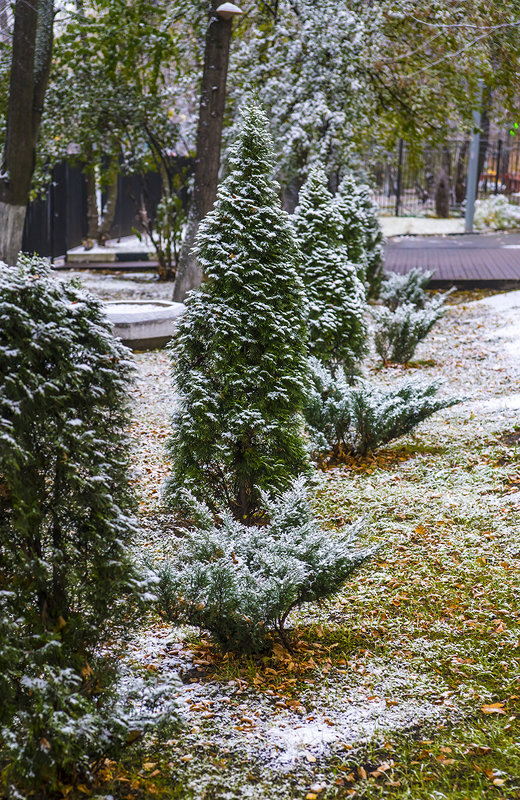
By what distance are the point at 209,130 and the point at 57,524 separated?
32.0 feet

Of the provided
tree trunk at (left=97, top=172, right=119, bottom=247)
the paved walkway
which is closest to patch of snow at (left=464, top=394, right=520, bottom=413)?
the paved walkway

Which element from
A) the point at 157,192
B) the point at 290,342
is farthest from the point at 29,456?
the point at 157,192

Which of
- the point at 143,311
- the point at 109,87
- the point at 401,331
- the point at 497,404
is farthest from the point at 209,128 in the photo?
the point at 497,404

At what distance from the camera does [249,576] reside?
334 cm

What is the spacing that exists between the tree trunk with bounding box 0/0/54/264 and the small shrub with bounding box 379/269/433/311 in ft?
19.0

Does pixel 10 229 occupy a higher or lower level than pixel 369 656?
higher

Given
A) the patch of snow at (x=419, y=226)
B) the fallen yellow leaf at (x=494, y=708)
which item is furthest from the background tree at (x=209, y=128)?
the patch of snow at (x=419, y=226)

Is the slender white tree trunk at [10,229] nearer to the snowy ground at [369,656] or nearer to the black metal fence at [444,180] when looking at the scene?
the snowy ground at [369,656]

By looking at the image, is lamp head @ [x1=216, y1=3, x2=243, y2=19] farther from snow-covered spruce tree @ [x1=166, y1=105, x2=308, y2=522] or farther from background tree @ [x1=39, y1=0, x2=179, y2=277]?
snow-covered spruce tree @ [x1=166, y1=105, x2=308, y2=522]

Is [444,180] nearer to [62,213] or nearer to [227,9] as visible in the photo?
[62,213]

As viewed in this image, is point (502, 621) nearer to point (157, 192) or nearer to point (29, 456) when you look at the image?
point (29, 456)

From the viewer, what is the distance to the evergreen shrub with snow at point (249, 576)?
10.7 feet

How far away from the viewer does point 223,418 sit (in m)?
4.31

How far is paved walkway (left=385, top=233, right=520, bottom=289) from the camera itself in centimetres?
1585
